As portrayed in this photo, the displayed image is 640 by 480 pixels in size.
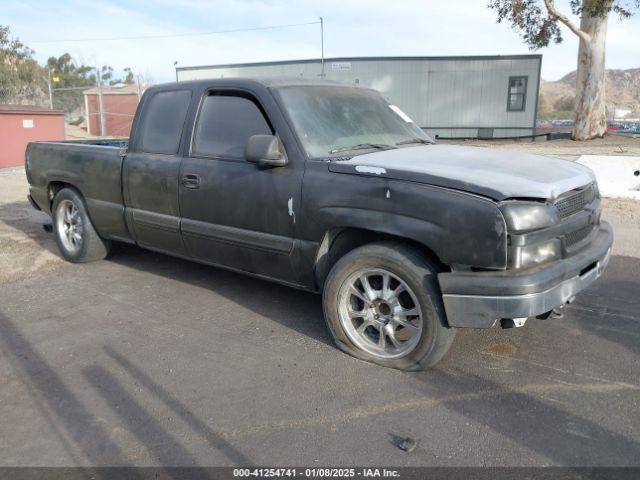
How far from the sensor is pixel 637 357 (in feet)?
11.9

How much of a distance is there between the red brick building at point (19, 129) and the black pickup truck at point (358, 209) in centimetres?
1188

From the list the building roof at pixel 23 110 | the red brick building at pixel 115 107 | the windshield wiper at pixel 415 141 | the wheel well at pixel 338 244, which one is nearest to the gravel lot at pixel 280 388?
the wheel well at pixel 338 244

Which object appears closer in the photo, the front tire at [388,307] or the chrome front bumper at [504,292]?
the chrome front bumper at [504,292]

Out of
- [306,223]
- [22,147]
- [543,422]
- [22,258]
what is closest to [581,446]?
[543,422]

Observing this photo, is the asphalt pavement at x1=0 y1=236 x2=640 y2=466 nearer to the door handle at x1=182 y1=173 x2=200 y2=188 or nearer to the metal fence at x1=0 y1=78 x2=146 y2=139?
the door handle at x1=182 y1=173 x2=200 y2=188

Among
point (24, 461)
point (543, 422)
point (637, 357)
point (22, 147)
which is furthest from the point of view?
point (22, 147)

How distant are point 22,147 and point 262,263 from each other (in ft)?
47.2

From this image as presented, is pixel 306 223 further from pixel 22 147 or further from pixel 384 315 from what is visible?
pixel 22 147

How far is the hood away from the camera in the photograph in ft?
10.2

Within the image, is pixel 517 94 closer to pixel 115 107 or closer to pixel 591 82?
pixel 591 82

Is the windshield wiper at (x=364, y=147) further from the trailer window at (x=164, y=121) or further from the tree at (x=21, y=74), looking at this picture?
the tree at (x=21, y=74)

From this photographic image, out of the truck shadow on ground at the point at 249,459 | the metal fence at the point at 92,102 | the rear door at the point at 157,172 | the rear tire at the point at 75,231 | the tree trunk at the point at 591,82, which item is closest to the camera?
the truck shadow on ground at the point at 249,459

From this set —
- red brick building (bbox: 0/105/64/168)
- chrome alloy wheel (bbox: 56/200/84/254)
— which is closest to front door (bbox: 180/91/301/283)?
chrome alloy wheel (bbox: 56/200/84/254)

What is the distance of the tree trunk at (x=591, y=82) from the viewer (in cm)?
2142
